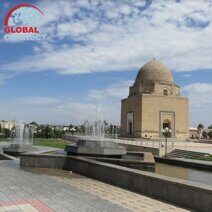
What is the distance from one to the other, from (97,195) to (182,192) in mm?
1773

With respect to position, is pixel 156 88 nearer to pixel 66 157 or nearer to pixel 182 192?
pixel 66 157

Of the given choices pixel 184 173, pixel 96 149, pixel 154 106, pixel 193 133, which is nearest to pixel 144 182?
pixel 184 173

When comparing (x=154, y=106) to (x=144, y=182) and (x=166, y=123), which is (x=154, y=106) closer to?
(x=166, y=123)

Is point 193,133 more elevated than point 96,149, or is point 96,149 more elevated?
point 193,133

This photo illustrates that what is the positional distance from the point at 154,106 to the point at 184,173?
38.2m

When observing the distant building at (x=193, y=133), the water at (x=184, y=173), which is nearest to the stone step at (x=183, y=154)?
→ the water at (x=184, y=173)

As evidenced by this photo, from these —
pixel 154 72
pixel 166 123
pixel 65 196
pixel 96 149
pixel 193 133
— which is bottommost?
pixel 65 196

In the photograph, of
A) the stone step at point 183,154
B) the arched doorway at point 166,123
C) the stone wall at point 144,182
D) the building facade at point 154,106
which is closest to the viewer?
the stone wall at point 144,182

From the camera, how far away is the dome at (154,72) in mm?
50375

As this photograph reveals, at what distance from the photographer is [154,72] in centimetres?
5069

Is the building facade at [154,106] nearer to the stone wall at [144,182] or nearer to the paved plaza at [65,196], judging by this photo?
the stone wall at [144,182]

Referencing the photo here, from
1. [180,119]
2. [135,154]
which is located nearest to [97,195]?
[135,154]

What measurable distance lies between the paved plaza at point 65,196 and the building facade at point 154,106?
1511 inches

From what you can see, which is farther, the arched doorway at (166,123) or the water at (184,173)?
the arched doorway at (166,123)
